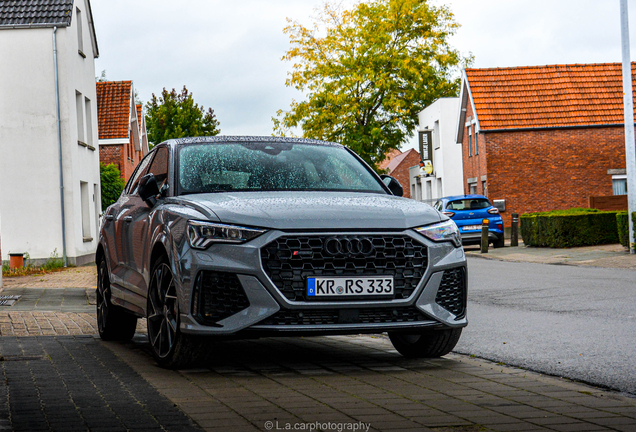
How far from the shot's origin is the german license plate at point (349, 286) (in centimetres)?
592

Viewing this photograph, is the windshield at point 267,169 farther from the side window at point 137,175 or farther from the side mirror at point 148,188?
the side window at point 137,175

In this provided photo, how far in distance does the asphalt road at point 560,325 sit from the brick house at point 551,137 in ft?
79.5

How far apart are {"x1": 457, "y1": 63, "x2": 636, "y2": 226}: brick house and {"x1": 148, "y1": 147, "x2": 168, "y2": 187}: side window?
3322 centimetres

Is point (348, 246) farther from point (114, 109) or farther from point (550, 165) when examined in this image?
point (114, 109)

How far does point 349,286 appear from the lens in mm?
5992

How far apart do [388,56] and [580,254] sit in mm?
35294

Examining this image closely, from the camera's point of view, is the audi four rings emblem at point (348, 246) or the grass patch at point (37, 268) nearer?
→ the audi four rings emblem at point (348, 246)

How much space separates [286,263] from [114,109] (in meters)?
41.6

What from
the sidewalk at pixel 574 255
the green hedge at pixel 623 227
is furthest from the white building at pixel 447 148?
the green hedge at pixel 623 227

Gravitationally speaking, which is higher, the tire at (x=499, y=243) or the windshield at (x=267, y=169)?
the windshield at (x=267, y=169)

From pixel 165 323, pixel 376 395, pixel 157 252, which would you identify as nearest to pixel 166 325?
pixel 165 323

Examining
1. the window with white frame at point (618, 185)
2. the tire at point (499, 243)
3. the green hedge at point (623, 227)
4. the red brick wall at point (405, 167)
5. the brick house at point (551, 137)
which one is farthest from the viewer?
the red brick wall at point (405, 167)

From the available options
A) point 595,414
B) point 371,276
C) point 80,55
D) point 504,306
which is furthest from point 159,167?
point 80,55

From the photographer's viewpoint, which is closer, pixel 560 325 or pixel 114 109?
pixel 560 325
